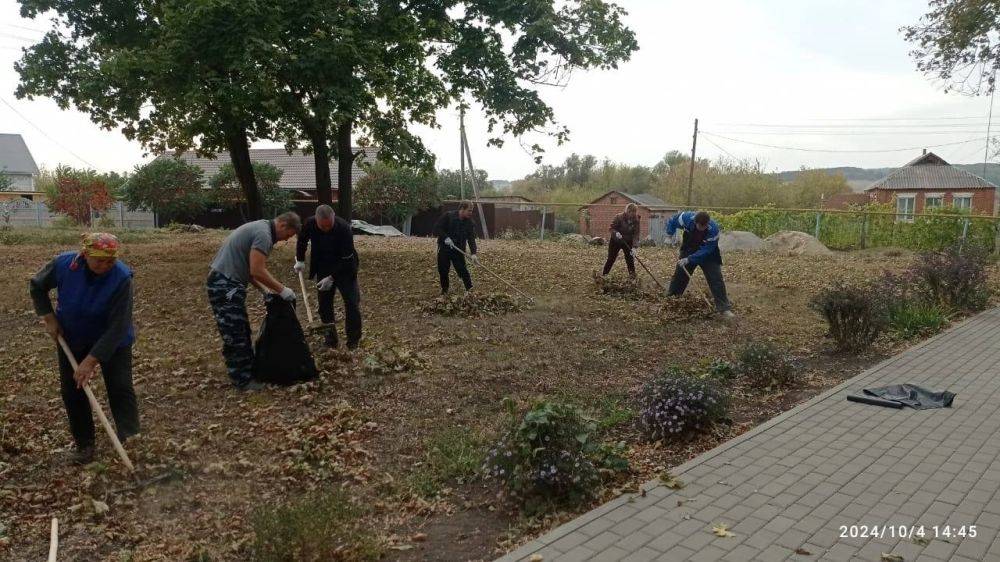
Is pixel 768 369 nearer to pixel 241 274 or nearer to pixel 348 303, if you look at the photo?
pixel 348 303

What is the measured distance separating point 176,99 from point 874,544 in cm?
1124

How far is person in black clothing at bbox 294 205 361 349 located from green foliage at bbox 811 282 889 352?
535cm

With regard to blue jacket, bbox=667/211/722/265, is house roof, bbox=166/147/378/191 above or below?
above

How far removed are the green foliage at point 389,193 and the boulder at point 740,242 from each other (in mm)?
13736

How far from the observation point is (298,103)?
12.3 m

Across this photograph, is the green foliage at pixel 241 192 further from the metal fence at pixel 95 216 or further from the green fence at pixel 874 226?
the green fence at pixel 874 226

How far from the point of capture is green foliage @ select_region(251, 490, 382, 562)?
3.47 meters

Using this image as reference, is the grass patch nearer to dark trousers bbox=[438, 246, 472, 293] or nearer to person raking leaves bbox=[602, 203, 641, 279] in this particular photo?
dark trousers bbox=[438, 246, 472, 293]

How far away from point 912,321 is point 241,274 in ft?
27.5

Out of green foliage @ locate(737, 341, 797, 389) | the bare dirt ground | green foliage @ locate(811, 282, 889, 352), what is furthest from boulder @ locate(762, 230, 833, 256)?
green foliage @ locate(737, 341, 797, 389)

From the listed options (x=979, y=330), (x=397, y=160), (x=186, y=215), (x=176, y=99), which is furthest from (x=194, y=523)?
(x=186, y=215)

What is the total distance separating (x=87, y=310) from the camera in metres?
4.89

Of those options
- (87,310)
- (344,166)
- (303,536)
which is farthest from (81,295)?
(344,166)

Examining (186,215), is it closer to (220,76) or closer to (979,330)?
(220,76)
